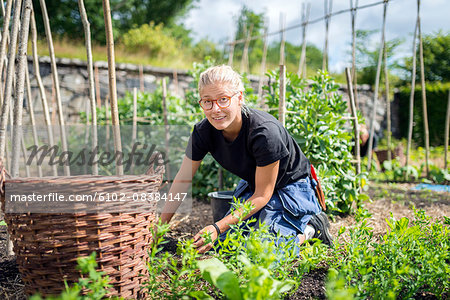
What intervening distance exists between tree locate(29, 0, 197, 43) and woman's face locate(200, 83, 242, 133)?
438 inches

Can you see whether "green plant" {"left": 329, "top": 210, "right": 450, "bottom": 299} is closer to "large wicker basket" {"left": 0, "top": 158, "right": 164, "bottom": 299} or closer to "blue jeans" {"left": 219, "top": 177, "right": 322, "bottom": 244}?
"blue jeans" {"left": 219, "top": 177, "right": 322, "bottom": 244}

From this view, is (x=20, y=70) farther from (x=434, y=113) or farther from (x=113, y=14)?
(x=113, y=14)

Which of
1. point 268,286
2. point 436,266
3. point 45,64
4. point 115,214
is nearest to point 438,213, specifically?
point 436,266

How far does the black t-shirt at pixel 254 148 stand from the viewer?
173cm

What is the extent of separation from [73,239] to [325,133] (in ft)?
6.67

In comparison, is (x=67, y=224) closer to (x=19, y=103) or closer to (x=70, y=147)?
(x=19, y=103)

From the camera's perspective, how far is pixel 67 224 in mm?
1150

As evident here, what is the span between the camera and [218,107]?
1.69m

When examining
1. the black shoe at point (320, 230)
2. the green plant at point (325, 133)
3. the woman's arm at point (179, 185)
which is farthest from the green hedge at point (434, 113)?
the woman's arm at point (179, 185)

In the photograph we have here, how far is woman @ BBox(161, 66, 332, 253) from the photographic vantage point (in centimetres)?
170

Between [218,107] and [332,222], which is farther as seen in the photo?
[332,222]

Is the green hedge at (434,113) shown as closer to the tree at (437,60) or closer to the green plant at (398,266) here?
the tree at (437,60)

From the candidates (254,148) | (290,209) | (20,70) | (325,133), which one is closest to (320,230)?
(290,209)

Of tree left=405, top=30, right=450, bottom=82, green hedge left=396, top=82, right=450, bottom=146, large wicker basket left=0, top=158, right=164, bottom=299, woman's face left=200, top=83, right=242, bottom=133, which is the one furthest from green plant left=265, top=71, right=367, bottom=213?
tree left=405, top=30, right=450, bottom=82
